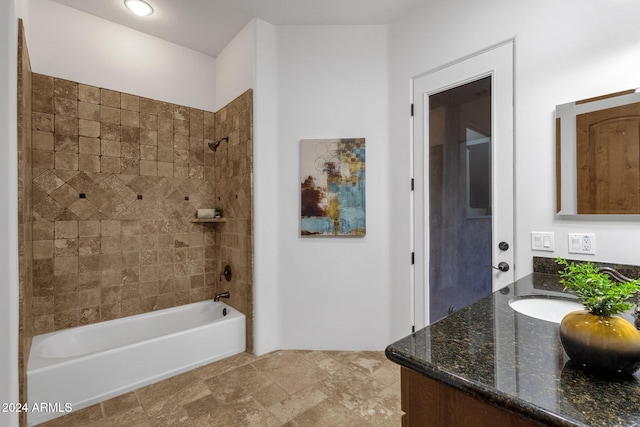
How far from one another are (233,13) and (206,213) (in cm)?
187

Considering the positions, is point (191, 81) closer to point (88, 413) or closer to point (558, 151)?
point (88, 413)

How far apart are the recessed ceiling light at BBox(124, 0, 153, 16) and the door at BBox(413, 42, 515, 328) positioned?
92.1 inches

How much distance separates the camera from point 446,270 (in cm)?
225

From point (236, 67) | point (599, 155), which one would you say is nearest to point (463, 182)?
point (599, 155)

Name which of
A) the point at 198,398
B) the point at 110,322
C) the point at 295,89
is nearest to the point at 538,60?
the point at 295,89

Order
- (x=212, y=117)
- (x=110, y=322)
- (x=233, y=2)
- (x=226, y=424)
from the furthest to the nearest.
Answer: (x=212, y=117)
(x=110, y=322)
(x=233, y=2)
(x=226, y=424)

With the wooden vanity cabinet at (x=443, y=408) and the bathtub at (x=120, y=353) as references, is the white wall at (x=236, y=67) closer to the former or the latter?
the bathtub at (x=120, y=353)

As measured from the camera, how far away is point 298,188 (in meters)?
2.70

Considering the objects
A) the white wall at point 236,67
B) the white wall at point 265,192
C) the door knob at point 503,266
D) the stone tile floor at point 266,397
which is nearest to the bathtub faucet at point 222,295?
the white wall at point 265,192

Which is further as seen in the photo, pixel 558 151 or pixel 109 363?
pixel 109 363

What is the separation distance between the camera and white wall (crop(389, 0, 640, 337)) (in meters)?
1.52

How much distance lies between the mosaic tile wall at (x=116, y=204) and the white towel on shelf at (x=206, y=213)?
13cm

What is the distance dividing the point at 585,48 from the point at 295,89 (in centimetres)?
202

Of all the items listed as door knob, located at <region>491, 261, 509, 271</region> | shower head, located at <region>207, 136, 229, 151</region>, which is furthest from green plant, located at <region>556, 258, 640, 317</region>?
shower head, located at <region>207, 136, 229, 151</region>
